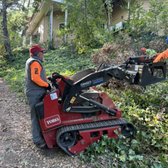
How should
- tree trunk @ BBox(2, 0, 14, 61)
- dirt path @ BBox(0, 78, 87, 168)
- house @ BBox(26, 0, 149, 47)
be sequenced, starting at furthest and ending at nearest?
1. tree trunk @ BBox(2, 0, 14, 61)
2. house @ BBox(26, 0, 149, 47)
3. dirt path @ BBox(0, 78, 87, 168)

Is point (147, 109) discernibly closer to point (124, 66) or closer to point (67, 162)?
point (124, 66)

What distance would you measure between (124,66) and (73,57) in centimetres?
1053

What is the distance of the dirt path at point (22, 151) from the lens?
539 cm

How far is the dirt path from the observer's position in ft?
17.7

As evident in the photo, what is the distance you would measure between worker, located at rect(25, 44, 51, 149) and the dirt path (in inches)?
10.4

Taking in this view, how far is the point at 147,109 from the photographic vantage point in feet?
22.7

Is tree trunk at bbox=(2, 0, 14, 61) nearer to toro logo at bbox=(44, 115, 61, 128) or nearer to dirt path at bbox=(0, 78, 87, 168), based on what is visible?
dirt path at bbox=(0, 78, 87, 168)

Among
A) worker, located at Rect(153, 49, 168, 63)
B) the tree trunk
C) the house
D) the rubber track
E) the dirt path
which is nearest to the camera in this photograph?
worker, located at Rect(153, 49, 168, 63)

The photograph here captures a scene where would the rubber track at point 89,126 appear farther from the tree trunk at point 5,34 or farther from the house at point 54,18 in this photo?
the tree trunk at point 5,34

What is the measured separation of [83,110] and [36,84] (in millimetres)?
983

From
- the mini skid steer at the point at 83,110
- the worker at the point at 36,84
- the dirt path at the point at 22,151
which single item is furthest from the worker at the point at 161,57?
the dirt path at the point at 22,151

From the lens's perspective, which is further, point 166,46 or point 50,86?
point 166,46

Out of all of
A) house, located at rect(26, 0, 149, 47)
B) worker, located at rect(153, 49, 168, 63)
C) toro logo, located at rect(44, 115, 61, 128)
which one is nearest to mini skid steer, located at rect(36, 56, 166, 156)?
toro logo, located at rect(44, 115, 61, 128)

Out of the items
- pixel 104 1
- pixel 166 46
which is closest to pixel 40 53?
pixel 166 46
